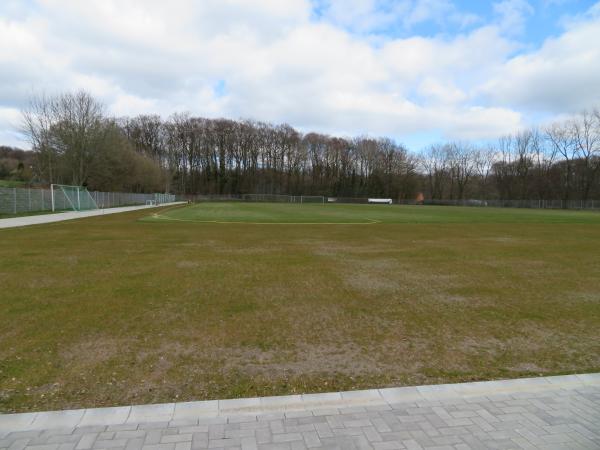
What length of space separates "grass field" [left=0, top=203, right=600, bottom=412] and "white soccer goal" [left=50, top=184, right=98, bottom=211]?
28765 mm

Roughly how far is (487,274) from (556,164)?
89108 millimetres

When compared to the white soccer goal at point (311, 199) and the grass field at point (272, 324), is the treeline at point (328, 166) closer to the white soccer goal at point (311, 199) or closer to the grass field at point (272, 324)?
the white soccer goal at point (311, 199)

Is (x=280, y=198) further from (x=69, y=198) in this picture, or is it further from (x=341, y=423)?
(x=341, y=423)

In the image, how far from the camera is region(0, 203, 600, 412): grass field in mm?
3455

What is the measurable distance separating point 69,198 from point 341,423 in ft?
134

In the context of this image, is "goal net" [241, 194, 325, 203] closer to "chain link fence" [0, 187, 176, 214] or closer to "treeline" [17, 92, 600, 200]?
"treeline" [17, 92, 600, 200]

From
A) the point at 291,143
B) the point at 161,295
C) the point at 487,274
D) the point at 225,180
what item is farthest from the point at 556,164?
the point at 161,295

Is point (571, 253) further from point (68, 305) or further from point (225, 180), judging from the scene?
point (225, 180)

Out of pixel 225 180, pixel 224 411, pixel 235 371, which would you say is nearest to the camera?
pixel 224 411

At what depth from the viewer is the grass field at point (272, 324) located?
3.46 meters

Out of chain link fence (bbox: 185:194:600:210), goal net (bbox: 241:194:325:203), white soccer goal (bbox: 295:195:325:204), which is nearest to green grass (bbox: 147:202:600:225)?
chain link fence (bbox: 185:194:600:210)

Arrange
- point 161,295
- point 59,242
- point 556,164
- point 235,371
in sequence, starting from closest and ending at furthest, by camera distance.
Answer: point 235,371, point 161,295, point 59,242, point 556,164

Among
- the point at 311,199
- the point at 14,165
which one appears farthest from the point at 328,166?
the point at 14,165

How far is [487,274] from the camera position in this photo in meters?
8.40
